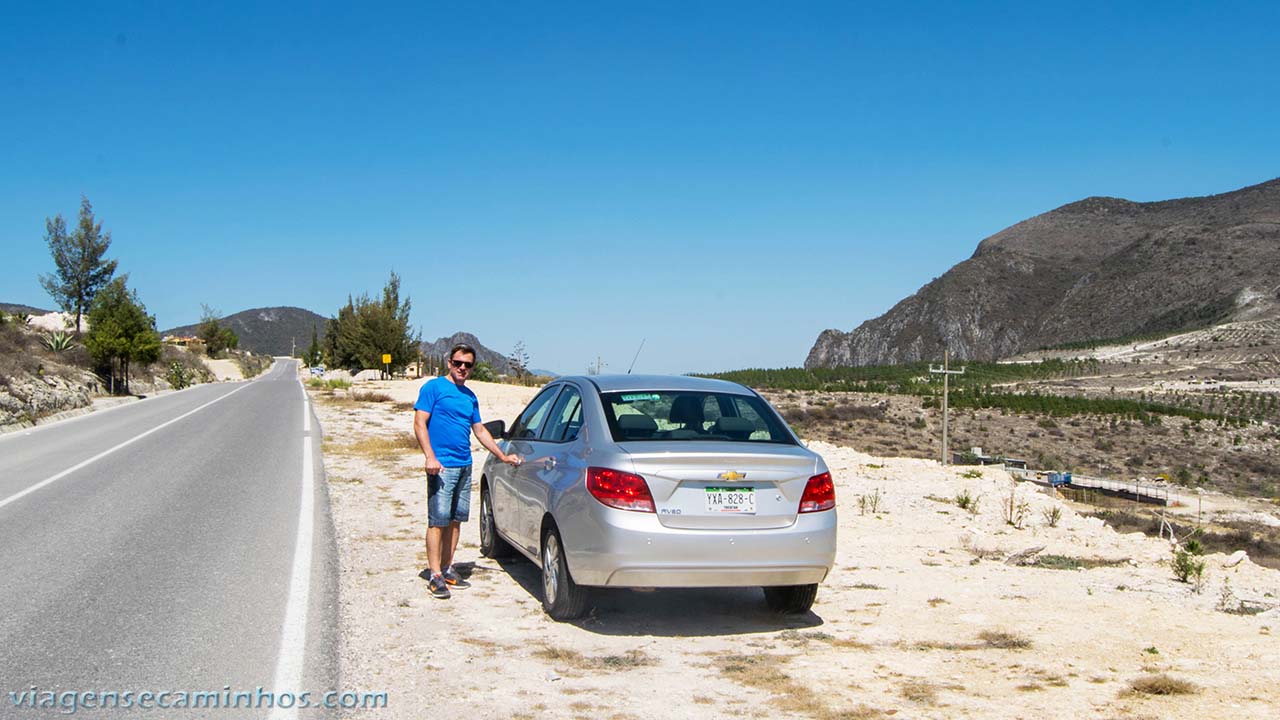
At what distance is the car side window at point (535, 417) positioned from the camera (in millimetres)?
7917

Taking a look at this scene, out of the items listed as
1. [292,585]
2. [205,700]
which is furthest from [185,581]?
[205,700]

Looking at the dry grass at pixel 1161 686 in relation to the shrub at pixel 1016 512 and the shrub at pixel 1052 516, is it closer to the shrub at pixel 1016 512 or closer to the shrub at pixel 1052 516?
the shrub at pixel 1016 512

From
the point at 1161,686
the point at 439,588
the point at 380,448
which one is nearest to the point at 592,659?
the point at 439,588

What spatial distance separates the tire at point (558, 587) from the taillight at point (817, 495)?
1538 millimetres

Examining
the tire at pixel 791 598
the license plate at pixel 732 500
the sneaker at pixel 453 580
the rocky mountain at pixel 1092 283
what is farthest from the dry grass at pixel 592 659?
the rocky mountain at pixel 1092 283

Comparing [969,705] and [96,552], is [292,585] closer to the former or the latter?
[96,552]

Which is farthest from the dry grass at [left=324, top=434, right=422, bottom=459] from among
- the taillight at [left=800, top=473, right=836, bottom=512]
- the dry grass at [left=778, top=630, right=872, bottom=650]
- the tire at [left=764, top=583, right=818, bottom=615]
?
the taillight at [left=800, top=473, right=836, bottom=512]

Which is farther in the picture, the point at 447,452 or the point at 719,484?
the point at 447,452

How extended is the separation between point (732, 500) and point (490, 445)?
235cm

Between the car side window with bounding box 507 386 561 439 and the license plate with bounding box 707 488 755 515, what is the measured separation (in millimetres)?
2119

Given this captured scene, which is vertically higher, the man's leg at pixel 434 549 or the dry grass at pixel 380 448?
the man's leg at pixel 434 549

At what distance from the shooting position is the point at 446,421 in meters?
7.43

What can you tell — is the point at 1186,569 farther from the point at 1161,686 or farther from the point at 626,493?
the point at 626,493

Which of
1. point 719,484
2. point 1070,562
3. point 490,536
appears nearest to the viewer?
point 719,484
